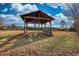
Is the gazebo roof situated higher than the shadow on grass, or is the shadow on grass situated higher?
the gazebo roof

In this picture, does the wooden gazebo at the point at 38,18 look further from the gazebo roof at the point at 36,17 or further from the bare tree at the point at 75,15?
the bare tree at the point at 75,15

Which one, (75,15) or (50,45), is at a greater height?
(75,15)

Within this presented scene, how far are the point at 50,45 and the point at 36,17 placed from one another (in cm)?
27

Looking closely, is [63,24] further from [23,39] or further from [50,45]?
[23,39]

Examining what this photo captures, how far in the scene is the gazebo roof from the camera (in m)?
1.60

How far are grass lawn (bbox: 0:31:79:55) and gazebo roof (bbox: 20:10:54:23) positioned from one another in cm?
14

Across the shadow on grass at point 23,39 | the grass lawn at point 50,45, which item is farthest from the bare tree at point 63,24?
the shadow on grass at point 23,39

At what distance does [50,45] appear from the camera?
1.60 metres

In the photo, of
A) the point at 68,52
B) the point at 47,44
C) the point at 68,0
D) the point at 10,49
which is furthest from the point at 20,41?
the point at 68,0

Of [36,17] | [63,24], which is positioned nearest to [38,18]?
[36,17]

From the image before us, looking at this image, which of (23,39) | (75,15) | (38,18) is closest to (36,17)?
(38,18)

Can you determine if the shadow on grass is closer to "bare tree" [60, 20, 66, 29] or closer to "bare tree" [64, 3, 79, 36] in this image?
"bare tree" [60, 20, 66, 29]

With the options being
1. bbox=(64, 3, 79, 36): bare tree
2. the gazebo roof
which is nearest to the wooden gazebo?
the gazebo roof

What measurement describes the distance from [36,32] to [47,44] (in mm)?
141
